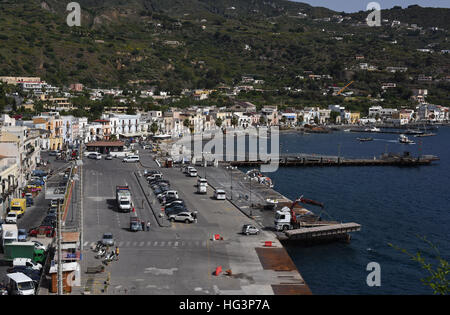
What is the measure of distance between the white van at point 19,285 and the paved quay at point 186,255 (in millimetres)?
1471

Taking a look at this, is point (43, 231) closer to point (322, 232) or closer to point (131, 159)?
point (322, 232)

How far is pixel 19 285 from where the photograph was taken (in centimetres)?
1706

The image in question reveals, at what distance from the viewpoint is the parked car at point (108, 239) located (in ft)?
72.7

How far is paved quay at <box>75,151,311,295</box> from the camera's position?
1773 centimetres

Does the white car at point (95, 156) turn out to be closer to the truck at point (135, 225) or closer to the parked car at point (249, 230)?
the truck at point (135, 225)

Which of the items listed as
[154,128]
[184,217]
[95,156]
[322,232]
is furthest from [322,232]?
[154,128]

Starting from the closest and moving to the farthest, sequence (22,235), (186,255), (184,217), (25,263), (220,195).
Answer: (25,263)
(186,255)
(22,235)
(184,217)
(220,195)

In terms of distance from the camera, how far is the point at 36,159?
4572 centimetres

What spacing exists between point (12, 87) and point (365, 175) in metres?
58.7

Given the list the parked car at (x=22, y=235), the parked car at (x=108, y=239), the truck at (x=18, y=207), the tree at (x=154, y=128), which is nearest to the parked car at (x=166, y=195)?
the truck at (x=18, y=207)

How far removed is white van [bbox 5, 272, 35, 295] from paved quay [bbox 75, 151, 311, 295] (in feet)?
4.83

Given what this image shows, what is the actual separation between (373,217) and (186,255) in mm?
17450
